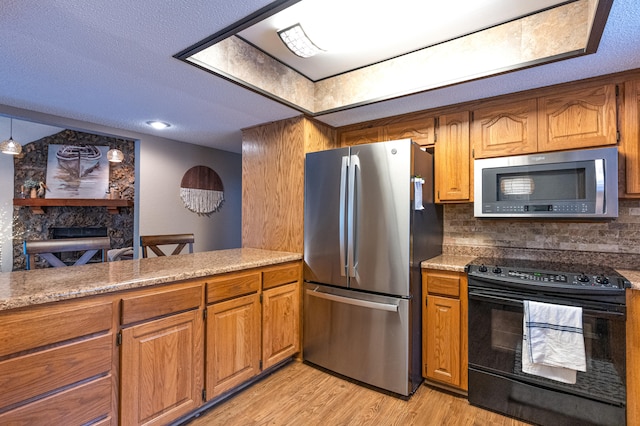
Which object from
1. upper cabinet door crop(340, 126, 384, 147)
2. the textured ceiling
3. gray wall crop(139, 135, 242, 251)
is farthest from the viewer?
gray wall crop(139, 135, 242, 251)

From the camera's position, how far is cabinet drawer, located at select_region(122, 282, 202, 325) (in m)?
1.54

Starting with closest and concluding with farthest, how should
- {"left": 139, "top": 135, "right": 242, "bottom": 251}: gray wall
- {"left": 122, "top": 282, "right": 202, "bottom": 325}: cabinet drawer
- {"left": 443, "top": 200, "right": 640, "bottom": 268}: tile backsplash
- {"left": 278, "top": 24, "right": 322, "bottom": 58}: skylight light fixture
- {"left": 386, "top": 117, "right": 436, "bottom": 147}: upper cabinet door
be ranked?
{"left": 122, "top": 282, "right": 202, "bottom": 325}: cabinet drawer, {"left": 278, "top": 24, "right": 322, "bottom": 58}: skylight light fixture, {"left": 443, "top": 200, "right": 640, "bottom": 268}: tile backsplash, {"left": 386, "top": 117, "right": 436, "bottom": 147}: upper cabinet door, {"left": 139, "top": 135, "right": 242, "bottom": 251}: gray wall

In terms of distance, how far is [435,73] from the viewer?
2049 mm

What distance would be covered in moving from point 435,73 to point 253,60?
1.24 meters

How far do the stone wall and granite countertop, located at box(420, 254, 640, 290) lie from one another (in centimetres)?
548

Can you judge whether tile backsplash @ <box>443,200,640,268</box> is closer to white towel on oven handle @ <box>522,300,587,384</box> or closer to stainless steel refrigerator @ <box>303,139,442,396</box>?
stainless steel refrigerator @ <box>303,139,442,396</box>

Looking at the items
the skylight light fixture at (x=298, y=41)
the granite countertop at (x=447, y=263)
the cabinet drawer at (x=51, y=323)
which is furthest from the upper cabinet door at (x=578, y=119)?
the cabinet drawer at (x=51, y=323)

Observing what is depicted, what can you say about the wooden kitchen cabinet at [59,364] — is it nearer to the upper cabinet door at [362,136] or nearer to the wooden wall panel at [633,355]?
the upper cabinet door at [362,136]

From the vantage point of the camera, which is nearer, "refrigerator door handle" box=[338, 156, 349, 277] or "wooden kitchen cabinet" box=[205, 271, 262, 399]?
"wooden kitchen cabinet" box=[205, 271, 262, 399]

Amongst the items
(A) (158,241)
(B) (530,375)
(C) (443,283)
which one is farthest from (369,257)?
(A) (158,241)

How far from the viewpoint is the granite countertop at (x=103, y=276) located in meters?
1.28

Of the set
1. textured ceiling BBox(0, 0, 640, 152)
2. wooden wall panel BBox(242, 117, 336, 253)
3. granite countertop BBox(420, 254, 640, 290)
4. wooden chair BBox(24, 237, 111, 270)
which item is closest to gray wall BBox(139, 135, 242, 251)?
textured ceiling BBox(0, 0, 640, 152)

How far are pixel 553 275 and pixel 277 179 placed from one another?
2.16 m

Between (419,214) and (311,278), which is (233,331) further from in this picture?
(419,214)
